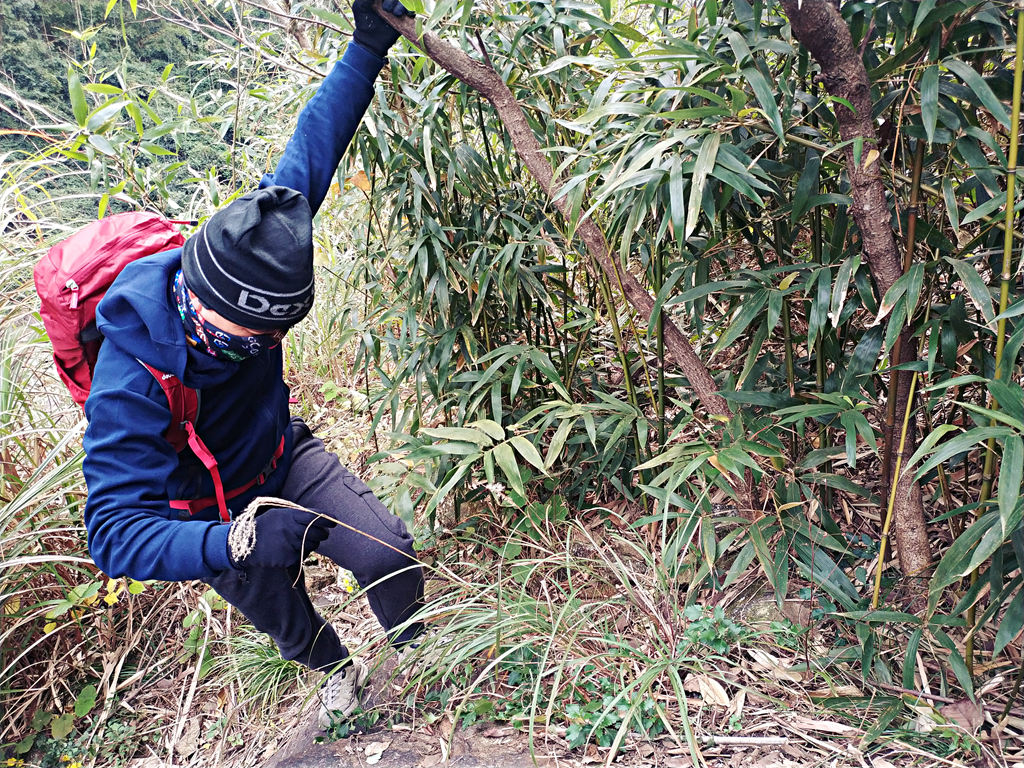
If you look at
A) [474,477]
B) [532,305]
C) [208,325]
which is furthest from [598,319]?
[208,325]

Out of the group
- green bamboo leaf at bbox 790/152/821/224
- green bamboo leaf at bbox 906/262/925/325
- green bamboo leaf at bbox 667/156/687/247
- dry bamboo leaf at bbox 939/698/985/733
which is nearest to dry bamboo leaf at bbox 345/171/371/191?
green bamboo leaf at bbox 667/156/687/247

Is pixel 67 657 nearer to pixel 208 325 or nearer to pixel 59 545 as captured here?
pixel 59 545

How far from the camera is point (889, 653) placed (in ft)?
5.26

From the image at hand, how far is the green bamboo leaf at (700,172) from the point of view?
1.24m

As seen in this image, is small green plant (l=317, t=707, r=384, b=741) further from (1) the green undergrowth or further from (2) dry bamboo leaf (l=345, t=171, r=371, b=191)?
(2) dry bamboo leaf (l=345, t=171, r=371, b=191)

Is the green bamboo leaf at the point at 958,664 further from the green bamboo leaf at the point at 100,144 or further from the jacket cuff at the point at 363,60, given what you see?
the green bamboo leaf at the point at 100,144

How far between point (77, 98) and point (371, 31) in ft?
2.85

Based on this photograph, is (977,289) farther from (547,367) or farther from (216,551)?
(216,551)

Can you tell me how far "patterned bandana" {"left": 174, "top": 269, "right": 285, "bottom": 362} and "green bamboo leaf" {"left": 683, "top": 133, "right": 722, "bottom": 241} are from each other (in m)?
0.91

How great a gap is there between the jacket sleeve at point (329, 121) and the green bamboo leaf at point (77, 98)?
23.8 inches

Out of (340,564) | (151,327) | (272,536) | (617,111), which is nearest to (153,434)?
(151,327)

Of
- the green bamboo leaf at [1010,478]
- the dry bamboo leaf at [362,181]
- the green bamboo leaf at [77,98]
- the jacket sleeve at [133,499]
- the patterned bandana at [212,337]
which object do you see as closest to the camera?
the green bamboo leaf at [1010,478]

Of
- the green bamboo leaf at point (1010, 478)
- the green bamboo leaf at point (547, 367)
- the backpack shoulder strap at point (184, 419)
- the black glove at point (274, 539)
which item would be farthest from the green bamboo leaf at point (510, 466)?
the green bamboo leaf at point (1010, 478)

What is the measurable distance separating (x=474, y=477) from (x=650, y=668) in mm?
800
